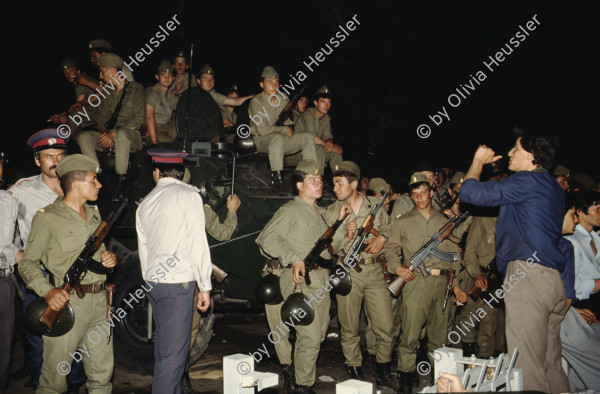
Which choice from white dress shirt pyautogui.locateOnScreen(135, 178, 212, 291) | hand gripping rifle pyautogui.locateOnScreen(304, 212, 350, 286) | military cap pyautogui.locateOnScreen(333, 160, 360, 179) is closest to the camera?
white dress shirt pyautogui.locateOnScreen(135, 178, 212, 291)

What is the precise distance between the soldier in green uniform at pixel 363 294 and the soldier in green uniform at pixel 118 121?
9.05ft

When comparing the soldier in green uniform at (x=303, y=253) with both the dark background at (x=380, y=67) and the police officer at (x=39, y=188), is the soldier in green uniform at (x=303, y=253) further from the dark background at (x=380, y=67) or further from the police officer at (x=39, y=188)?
the dark background at (x=380, y=67)

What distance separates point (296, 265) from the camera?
4.84m

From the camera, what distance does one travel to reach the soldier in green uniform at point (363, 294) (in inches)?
222

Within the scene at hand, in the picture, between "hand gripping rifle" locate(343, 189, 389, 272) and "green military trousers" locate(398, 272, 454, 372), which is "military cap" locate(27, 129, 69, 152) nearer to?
"hand gripping rifle" locate(343, 189, 389, 272)

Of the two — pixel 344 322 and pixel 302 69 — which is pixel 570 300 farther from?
pixel 302 69

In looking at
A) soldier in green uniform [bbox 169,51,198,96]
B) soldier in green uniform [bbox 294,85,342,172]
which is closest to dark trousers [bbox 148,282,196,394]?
soldier in green uniform [bbox 294,85,342,172]

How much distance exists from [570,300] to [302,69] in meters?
14.7

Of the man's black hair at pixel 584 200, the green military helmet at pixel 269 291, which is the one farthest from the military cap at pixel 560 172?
the green military helmet at pixel 269 291

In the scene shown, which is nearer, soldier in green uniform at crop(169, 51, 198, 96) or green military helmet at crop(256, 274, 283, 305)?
green military helmet at crop(256, 274, 283, 305)

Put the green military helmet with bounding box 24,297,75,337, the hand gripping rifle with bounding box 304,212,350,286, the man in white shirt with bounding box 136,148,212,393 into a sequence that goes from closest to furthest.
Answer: the green military helmet with bounding box 24,297,75,337 → the man in white shirt with bounding box 136,148,212,393 → the hand gripping rifle with bounding box 304,212,350,286

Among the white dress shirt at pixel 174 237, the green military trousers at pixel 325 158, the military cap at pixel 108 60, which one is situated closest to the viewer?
the white dress shirt at pixel 174 237

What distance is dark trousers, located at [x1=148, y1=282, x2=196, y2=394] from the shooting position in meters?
3.87

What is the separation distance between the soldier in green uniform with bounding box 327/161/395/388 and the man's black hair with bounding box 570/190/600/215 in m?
2.02
